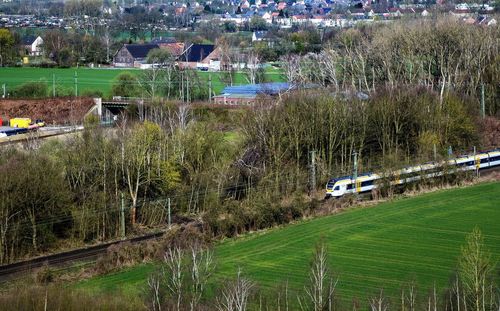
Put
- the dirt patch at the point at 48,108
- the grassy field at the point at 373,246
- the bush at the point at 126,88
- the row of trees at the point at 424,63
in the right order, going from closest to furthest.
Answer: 1. the grassy field at the point at 373,246
2. the row of trees at the point at 424,63
3. the dirt patch at the point at 48,108
4. the bush at the point at 126,88

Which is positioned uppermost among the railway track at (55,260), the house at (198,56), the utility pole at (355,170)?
the utility pole at (355,170)

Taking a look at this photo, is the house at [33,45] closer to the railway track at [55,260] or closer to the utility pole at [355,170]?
the utility pole at [355,170]

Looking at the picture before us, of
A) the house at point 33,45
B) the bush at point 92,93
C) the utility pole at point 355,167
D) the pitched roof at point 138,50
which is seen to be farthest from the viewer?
the house at point 33,45

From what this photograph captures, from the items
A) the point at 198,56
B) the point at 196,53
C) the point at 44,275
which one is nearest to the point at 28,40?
the point at 196,53

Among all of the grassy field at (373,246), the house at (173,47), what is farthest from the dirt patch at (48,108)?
the house at (173,47)

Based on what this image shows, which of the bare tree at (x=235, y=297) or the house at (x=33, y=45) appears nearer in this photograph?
the bare tree at (x=235, y=297)

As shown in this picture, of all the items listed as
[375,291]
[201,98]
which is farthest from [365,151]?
[201,98]

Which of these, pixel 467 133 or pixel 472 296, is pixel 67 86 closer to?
pixel 467 133
